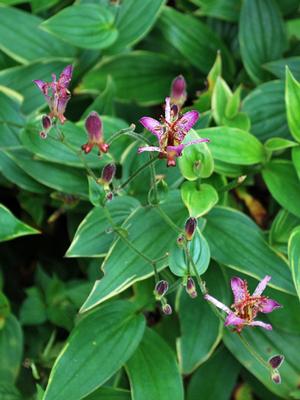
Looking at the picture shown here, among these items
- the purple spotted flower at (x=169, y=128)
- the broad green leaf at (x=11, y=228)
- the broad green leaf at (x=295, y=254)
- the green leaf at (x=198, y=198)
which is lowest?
the broad green leaf at (x=295, y=254)

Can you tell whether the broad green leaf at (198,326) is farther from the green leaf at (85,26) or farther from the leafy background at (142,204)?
the green leaf at (85,26)

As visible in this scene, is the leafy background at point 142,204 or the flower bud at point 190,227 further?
the leafy background at point 142,204

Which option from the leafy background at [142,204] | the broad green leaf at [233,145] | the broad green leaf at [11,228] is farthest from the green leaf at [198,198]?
the broad green leaf at [11,228]

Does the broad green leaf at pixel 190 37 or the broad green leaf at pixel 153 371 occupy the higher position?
the broad green leaf at pixel 190 37

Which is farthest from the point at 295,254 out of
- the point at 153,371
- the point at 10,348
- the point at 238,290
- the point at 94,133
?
the point at 10,348

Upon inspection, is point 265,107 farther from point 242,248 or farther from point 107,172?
point 107,172
